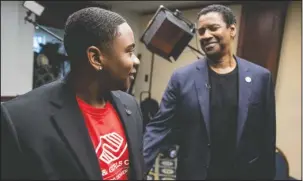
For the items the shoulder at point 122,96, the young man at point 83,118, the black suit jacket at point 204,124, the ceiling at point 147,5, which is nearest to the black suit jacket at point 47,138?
the young man at point 83,118

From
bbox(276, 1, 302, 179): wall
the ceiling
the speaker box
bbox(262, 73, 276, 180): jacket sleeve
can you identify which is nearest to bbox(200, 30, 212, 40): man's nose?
bbox(262, 73, 276, 180): jacket sleeve

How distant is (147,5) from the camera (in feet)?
16.4

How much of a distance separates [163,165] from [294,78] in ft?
6.58

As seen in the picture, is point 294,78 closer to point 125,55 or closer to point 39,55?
point 125,55

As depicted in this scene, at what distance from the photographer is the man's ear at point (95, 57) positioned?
0.85m

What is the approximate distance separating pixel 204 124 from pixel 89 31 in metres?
0.90

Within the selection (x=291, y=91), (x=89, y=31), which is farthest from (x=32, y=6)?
(x=291, y=91)

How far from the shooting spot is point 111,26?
86cm

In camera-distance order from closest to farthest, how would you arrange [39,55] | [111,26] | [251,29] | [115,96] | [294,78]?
[111,26], [115,96], [294,78], [251,29], [39,55]

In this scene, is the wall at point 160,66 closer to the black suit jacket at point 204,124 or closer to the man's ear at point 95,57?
the black suit jacket at point 204,124

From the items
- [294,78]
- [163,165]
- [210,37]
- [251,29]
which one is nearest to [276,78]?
[294,78]

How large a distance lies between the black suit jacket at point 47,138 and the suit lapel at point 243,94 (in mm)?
950

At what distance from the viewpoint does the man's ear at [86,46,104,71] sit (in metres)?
0.85

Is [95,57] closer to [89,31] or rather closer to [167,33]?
[89,31]
